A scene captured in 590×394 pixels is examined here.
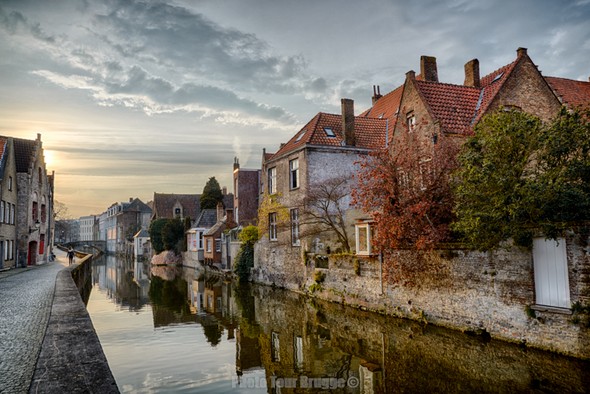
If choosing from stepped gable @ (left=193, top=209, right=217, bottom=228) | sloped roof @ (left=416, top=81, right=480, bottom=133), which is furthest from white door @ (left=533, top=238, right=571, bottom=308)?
stepped gable @ (left=193, top=209, right=217, bottom=228)

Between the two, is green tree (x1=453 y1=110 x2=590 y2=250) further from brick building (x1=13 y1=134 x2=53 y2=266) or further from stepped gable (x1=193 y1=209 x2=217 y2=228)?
stepped gable (x1=193 y1=209 x2=217 y2=228)

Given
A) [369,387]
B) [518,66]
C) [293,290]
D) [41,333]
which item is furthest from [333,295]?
[518,66]

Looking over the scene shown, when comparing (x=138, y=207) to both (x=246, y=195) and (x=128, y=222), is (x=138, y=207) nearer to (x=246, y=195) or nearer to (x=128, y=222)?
(x=128, y=222)

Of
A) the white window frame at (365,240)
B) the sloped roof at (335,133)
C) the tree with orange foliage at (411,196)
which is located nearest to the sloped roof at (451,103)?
the tree with orange foliage at (411,196)

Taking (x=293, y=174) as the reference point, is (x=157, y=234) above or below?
below

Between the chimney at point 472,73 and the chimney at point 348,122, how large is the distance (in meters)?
6.23

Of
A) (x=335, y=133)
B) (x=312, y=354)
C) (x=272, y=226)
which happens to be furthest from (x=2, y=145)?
(x=312, y=354)

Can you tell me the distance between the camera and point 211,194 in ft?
171

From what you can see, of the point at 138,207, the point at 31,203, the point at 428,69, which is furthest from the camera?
the point at 138,207

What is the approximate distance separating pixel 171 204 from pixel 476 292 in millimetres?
59187

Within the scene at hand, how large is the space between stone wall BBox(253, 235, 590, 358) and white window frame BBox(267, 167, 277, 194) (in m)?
9.30

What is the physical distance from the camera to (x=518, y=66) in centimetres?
2014

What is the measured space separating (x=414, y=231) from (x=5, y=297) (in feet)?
51.5

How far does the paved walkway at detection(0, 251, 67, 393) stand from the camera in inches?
279
